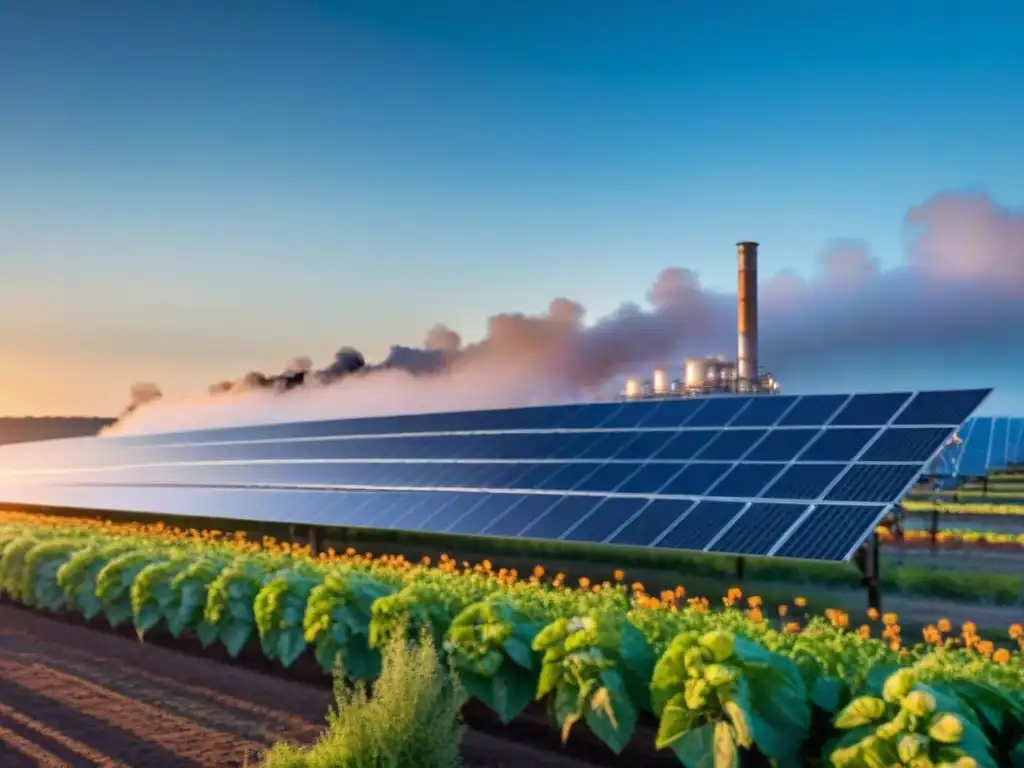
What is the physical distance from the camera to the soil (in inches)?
311

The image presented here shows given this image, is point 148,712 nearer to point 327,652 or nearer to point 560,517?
point 327,652

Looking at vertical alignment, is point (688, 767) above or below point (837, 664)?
below

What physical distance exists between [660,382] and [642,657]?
37.7 m

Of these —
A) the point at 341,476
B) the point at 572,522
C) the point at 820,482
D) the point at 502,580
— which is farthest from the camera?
the point at 341,476

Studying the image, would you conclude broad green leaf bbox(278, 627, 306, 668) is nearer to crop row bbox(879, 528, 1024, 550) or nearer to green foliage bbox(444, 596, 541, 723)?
green foliage bbox(444, 596, 541, 723)

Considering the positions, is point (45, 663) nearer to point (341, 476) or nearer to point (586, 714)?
point (586, 714)

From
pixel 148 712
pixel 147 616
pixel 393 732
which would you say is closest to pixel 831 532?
pixel 393 732

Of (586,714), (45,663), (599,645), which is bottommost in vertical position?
(45,663)

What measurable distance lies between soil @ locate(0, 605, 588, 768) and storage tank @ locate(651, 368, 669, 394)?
1324 inches

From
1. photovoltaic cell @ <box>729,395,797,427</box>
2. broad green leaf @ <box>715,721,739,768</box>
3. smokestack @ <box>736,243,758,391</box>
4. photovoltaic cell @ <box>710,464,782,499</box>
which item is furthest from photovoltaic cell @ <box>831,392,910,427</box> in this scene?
smokestack @ <box>736,243,758,391</box>

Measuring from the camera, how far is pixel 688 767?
6.13 m

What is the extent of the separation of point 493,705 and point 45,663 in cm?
644

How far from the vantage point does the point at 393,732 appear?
6.45 m

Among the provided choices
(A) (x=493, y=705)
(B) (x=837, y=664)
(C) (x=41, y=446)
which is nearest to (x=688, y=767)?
(B) (x=837, y=664)
